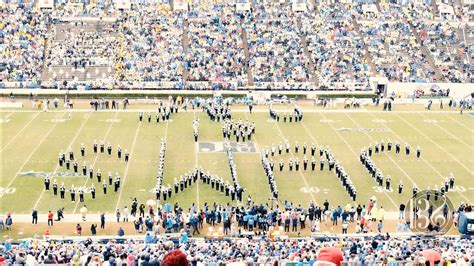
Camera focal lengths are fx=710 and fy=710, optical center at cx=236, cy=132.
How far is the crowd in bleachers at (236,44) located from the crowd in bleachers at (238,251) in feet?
86.6

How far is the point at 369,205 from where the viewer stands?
19859mm

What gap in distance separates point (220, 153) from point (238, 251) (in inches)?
518

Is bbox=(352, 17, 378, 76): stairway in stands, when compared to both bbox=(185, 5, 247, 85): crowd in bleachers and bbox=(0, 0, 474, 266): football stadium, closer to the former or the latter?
bbox=(0, 0, 474, 266): football stadium

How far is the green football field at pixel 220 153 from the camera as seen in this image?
21594 mm

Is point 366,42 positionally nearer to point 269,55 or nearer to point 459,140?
point 269,55

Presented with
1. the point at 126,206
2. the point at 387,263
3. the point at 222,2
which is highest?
the point at 222,2

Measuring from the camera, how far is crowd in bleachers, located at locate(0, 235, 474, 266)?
12.0m

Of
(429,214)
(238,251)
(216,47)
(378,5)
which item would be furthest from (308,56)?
(238,251)

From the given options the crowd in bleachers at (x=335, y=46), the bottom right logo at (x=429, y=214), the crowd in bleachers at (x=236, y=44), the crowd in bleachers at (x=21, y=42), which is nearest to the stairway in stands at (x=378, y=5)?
the crowd in bleachers at (x=236, y=44)

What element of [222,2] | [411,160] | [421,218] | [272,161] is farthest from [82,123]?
[222,2]

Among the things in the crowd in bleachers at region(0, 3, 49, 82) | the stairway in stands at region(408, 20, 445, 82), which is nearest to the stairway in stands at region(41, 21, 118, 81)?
the crowd in bleachers at region(0, 3, 49, 82)

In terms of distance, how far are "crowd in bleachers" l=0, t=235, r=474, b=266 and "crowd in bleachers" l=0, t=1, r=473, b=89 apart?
2640 centimetres

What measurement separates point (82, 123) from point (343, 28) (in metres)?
22.6

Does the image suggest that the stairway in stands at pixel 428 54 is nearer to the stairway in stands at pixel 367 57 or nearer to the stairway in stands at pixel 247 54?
the stairway in stands at pixel 367 57
